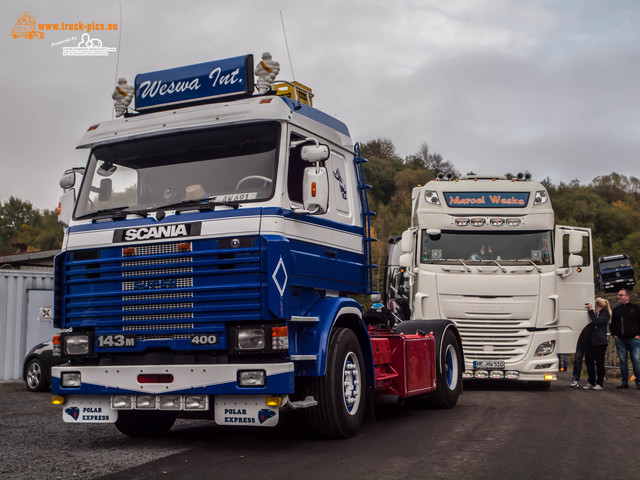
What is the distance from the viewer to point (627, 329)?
15.7 meters

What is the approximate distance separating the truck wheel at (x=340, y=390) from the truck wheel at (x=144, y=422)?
1901 mm

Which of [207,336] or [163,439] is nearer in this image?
[207,336]

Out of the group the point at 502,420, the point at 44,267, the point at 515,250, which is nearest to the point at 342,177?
the point at 502,420

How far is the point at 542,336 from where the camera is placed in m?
14.7

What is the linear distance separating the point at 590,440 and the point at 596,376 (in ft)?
32.6

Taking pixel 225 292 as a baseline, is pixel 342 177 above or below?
above

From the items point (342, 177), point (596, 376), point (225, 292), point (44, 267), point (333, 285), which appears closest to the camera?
point (225, 292)

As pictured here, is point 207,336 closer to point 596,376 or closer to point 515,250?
point 515,250

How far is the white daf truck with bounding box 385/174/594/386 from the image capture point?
47.8 ft

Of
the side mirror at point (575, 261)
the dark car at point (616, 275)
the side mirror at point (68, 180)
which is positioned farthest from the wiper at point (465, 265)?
the dark car at point (616, 275)

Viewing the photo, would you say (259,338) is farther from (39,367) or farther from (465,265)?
(39,367)

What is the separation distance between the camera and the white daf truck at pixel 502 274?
47.8 ft

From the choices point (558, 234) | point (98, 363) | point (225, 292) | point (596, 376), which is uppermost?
point (558, 234)

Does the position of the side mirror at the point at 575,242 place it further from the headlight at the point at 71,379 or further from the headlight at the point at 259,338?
the headlight at the point at 71,379
